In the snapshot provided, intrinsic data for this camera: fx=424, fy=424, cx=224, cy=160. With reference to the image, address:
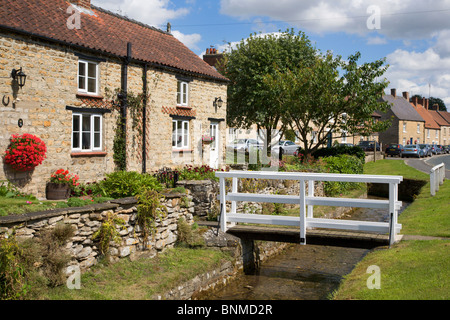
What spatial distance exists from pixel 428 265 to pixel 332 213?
33.0 feet

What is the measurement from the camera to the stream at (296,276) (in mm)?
9953

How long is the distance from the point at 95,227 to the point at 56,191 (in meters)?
4.13

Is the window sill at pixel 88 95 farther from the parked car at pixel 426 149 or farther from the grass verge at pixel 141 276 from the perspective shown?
the parked car at pixel 426 149

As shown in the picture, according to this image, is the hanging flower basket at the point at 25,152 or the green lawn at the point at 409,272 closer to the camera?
the green lawn at the point at 409,272

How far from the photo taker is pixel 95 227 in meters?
8.99

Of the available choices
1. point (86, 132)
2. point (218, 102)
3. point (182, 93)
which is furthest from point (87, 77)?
point (218, 102)

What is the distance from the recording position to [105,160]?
14891 millimetres

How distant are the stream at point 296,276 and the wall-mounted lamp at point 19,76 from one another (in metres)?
7.74

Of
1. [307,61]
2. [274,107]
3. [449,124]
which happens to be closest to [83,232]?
[274,107]

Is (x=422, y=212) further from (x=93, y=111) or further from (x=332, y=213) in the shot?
(x=93, y=111)

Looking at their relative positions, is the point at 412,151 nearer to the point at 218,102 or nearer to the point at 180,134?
the point at 218,102

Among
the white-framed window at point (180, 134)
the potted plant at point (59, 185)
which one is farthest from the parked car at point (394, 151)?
the potted plant at point (59, 185)

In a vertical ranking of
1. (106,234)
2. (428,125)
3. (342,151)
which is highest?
(428,125)

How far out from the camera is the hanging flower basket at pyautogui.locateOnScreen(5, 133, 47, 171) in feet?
37.7
